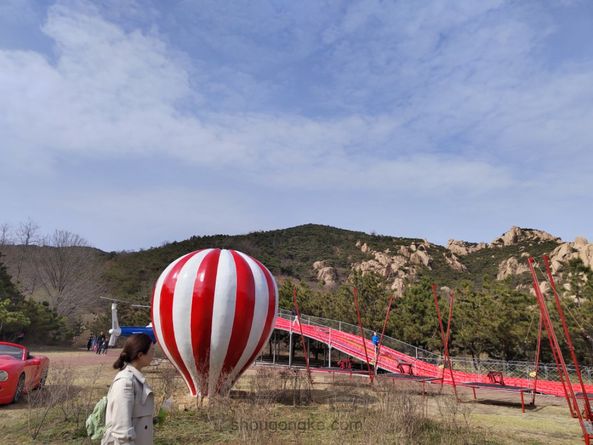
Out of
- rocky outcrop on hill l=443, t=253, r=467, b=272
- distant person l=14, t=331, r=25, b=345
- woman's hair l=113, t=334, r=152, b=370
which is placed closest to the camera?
woman's hair l=113, t=334, r=152, b=370

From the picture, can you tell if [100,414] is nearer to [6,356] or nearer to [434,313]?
[6,356]

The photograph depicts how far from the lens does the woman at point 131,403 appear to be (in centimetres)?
329

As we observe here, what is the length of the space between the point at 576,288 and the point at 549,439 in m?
13.7

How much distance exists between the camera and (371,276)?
114ft

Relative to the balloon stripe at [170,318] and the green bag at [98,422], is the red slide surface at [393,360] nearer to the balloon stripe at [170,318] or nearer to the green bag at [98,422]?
the balloon stripe at [170,318]

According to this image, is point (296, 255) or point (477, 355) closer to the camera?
point (477, 355)

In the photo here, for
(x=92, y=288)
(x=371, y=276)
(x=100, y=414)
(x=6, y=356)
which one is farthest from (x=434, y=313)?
(x=92, y=288)

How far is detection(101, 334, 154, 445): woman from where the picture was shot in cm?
329

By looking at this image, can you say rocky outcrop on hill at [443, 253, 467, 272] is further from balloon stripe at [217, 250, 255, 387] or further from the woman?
the woman

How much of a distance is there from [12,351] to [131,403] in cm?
935

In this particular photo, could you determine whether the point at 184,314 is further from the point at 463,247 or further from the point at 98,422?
the point at 463,247

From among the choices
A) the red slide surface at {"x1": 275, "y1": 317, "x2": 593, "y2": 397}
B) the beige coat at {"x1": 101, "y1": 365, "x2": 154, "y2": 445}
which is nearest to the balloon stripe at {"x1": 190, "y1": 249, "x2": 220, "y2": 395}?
the beige coat at {"x1": 101, "y1": 365, "x2": 154, "y2": 445}

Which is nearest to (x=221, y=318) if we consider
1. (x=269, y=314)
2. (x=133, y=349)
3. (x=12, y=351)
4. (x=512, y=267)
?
(x=269, y=314)

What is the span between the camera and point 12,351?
35.3 ft
